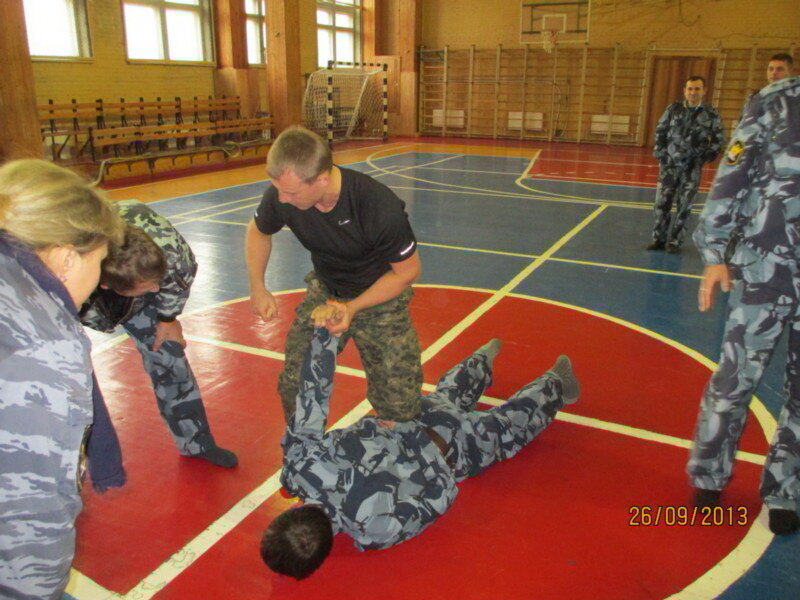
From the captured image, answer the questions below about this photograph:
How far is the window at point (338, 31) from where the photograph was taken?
21312mm

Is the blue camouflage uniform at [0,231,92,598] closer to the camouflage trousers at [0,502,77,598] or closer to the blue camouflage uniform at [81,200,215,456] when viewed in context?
the camouflage trousers at [0,502,77,598]

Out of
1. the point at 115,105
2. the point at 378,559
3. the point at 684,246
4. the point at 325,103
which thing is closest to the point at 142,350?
the point at 378,559

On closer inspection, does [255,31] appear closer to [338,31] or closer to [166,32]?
[166,32]

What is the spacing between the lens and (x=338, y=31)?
22.1 meters


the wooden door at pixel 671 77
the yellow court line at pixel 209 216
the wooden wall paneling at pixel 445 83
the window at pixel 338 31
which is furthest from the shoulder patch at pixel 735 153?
the wooden wall paneling at pixel 445 83

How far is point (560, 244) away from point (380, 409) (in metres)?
5.49

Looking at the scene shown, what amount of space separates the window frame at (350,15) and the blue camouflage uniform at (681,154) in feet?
52.0

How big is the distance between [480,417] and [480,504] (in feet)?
1.49

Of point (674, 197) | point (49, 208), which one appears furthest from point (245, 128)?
point (49, 208)

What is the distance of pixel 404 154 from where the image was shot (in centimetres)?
1736

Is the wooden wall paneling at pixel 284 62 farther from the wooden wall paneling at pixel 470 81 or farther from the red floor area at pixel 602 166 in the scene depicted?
the wooden wall paneling at pixel 470 81

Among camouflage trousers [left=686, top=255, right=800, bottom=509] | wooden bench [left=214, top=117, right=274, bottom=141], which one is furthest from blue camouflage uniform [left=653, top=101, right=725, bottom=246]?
wooden bench [left=214, top=117, right=274, bottom=141]

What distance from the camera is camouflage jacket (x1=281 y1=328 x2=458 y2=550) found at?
2574 mm

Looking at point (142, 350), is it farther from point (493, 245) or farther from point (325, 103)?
point (325, 103)
